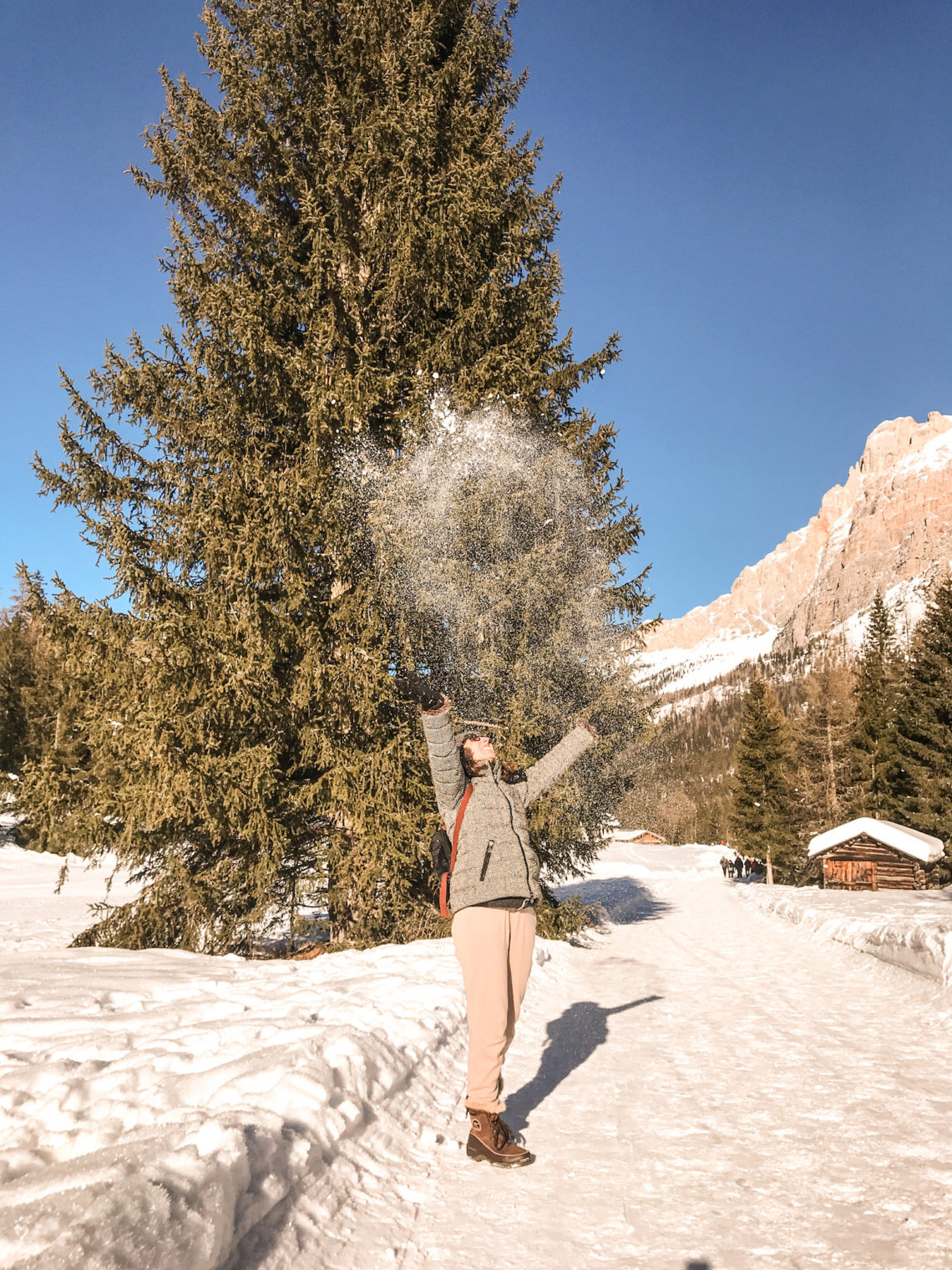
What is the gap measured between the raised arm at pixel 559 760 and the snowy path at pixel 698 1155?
5.53ft

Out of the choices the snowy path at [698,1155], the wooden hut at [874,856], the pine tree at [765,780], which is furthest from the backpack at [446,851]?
the pine tree at [765,780]

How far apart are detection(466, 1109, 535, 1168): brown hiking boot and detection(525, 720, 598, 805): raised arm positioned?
57.8 inches

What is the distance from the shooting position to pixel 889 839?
24.1 m

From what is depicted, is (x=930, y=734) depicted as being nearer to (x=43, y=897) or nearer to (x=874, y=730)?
(x=874, y=730)

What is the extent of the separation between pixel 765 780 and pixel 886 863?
19.5 meters

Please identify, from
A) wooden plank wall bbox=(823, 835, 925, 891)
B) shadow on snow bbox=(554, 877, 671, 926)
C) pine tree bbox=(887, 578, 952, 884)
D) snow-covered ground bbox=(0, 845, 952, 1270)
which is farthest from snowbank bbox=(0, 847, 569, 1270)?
pine tree bbox=(887, 578, 952, 884)

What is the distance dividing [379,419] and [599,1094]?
7259 millimetres

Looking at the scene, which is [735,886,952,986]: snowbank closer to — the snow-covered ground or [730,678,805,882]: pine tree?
the snow-covered ground

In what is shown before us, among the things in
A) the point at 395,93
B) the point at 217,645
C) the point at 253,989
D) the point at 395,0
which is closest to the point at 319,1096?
the point at 253,989

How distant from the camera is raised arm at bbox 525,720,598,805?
12.9 feet

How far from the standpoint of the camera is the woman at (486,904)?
3.35 meters

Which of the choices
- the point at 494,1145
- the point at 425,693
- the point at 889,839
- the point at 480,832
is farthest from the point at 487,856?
the point at 889,839

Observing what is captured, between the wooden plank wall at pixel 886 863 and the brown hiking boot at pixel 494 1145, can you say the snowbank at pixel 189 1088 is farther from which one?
the wooden plank wall at pixel 886 863

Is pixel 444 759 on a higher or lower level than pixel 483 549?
lower
